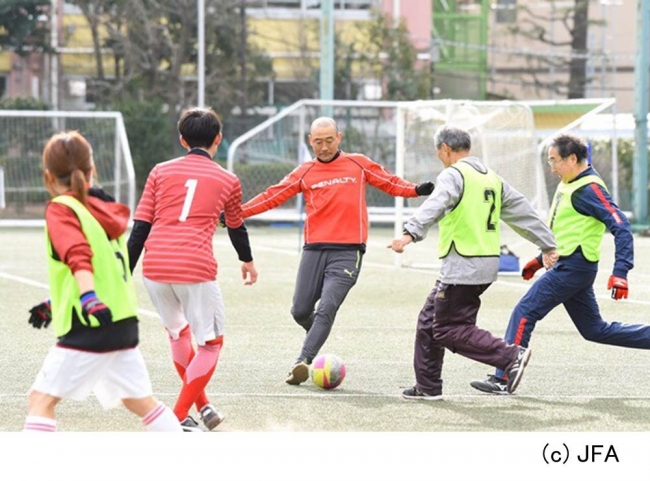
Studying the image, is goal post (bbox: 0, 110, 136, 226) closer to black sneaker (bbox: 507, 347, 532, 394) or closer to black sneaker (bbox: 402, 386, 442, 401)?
black sneaker (bbox: 402, 386, 442, 401)

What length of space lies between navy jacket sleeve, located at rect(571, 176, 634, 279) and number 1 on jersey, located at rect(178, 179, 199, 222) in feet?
9.42

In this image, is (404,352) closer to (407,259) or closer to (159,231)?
(159,231)

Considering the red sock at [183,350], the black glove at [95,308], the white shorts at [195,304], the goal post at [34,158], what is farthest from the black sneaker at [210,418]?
the goal post at [34,158]

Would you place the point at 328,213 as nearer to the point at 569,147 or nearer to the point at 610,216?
the point at 569,147

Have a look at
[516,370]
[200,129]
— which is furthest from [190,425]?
[516,370]

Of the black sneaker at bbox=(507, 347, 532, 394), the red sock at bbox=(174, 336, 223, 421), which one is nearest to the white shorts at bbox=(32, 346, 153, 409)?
the red sock at bbox=(174, 336, 223, 421)

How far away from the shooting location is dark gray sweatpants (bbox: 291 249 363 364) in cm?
928

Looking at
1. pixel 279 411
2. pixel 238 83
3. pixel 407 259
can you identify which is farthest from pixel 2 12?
pixel 279 411

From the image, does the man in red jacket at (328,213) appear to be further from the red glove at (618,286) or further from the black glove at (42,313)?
the black glove at (42,313)

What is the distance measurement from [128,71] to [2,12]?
11.9ft

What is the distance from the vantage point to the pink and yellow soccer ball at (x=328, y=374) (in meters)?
8.98

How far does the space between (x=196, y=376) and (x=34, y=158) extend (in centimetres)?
2183

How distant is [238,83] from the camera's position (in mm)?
37750

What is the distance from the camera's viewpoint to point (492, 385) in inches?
353
